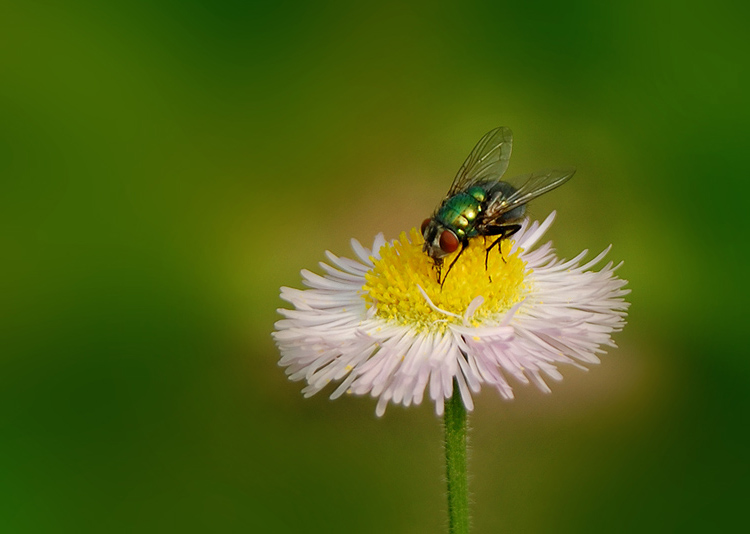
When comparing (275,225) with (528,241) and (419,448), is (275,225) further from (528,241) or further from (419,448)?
(528,241)

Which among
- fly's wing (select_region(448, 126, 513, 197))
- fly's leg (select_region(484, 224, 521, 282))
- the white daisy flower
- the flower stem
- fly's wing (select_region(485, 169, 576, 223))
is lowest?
the flower stem

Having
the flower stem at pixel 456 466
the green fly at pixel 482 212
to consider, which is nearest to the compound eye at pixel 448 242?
the green fly at pixel 482 212

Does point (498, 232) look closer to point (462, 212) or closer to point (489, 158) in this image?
point (462, 212)

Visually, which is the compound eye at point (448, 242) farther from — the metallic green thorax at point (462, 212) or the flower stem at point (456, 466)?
the flower stem at point (456, 466)

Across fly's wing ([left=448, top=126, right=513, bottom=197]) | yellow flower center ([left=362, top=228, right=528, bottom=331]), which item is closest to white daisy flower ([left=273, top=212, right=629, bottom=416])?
yellow flower center ([left=362, top=228, right=528, bottom=331])

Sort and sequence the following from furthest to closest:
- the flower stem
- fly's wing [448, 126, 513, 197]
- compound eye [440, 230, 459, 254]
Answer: fly's wing [448, 126, 513, 197] < compound eye [440, 230, 459, 254] < the flower stem

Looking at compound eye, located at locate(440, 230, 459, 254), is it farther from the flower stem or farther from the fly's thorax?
the flower stem

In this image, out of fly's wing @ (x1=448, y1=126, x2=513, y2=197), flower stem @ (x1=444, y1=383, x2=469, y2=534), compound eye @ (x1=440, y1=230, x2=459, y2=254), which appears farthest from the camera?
fly's wing @ (x1=448, y1=126, x2=513, y2=197)
